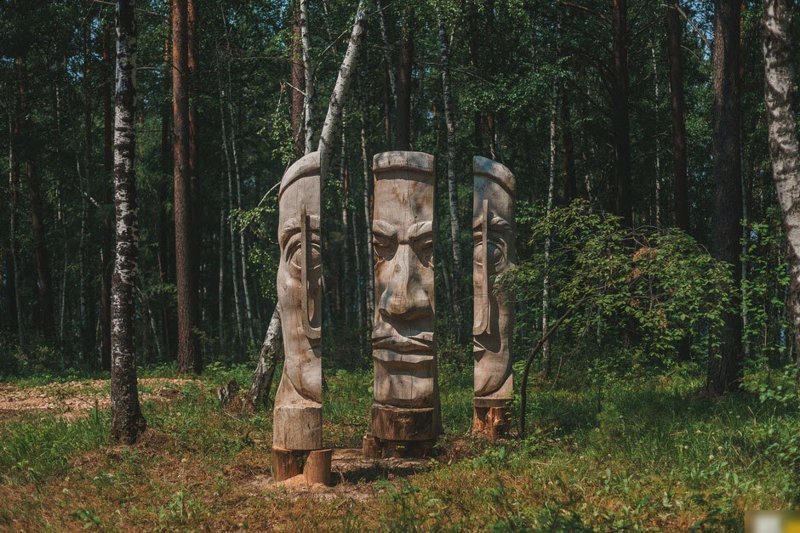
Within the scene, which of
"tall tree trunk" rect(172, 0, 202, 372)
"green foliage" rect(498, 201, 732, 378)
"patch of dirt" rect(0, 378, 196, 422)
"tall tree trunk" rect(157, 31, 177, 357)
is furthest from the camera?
"tall tree trunk" rect(157, 31, 177, 357)

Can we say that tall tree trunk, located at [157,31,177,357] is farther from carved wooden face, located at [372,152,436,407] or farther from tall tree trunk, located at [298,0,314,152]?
carved wooden face, located at [372,152,436,407]

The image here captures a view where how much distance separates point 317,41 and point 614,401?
15974 millimetres

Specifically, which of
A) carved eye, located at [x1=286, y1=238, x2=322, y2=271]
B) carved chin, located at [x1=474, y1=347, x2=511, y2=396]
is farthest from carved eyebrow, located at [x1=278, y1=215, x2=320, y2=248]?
carved chin, located at [x1=474, y1=347, x2=511, y2=396]

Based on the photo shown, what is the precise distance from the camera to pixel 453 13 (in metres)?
13.3

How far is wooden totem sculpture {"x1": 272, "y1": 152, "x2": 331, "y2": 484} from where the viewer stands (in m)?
7.61

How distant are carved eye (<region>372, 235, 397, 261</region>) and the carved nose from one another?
0.07 metres

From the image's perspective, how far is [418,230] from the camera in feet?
28.4

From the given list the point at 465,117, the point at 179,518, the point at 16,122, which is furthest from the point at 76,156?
the point at 179,518

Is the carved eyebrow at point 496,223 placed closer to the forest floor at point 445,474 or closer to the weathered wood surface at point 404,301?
the weathered wood surface at point 404,301

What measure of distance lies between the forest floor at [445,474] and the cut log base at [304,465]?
0.59 feet

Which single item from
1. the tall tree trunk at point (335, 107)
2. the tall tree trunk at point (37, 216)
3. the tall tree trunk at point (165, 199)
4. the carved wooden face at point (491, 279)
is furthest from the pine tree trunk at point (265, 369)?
the tall tree trunk at point (165, 199)

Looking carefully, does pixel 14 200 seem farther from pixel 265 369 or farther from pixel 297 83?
pixel 265 369

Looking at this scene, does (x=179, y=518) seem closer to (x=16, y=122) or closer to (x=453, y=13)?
(x=453, y=13)

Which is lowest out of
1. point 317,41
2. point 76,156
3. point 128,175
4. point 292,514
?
point 292,514
